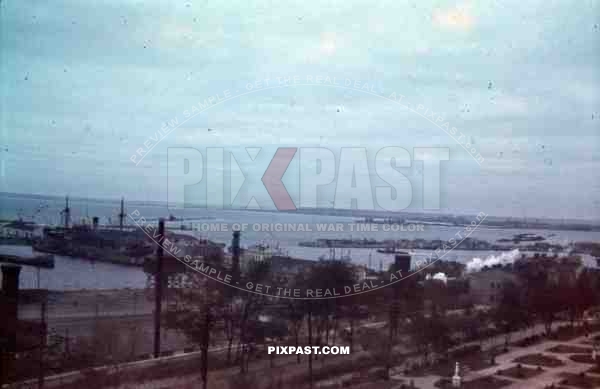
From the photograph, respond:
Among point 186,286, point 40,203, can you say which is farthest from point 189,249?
point 40,203

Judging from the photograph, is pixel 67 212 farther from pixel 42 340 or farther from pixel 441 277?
pixel 441 277

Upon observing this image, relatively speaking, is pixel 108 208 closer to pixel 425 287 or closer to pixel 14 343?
pixel 14 343

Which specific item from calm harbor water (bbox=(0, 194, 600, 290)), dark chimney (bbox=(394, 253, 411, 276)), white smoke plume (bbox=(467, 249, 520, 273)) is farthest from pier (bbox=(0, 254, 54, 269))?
white smoke plume (bbox=(467, 249, 520, 273))

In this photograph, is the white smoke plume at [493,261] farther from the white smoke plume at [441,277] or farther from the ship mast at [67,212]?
the ship mast at [67,212]

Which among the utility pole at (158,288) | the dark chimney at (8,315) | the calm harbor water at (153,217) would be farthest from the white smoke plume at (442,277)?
the dark chimney at (8,315)

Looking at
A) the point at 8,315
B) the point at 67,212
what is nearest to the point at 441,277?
the point at 67,212
